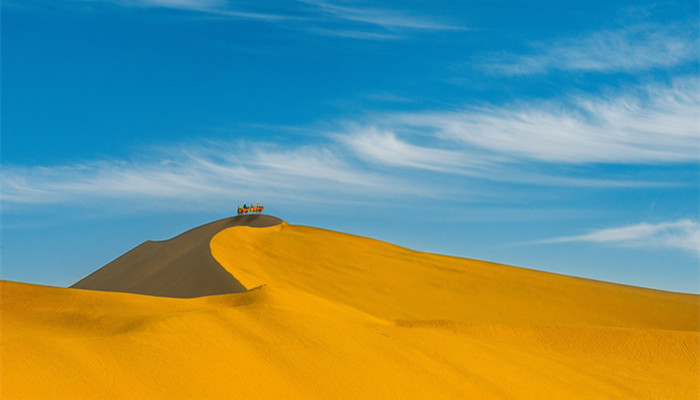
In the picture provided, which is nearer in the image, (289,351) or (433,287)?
(289,351)

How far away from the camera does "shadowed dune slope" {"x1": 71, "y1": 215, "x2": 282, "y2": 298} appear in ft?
54.5

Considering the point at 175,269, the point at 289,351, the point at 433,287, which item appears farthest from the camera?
the point at 433,287

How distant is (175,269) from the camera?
19.8 m

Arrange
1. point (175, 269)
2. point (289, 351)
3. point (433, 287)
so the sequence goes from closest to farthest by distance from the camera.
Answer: point (289, 351), point (175, 269), point (433, 287)

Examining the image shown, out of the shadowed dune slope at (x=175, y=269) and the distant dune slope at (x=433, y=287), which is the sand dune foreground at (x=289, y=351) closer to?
the shadowed dune slope at (x=175, y=269)

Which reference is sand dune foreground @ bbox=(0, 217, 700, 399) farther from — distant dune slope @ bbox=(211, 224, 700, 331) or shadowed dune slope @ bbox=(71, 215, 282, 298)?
distant dune slope @ bbox=(211, 224, 700, 331)

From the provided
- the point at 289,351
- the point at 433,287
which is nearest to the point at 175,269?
the point at 433,287

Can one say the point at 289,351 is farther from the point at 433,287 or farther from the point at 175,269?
the point at 433,287

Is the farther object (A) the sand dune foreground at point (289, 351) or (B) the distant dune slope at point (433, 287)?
(B) the distant dune slope at point (433, 287)

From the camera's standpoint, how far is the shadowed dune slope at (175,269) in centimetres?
1661

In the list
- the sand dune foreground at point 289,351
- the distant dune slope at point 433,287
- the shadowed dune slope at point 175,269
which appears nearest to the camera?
the sand dune foreground at point 289,351

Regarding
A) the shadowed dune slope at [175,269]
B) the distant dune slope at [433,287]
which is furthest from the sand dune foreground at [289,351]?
the distant dune slope at [433,287]

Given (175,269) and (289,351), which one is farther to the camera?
(175,269)

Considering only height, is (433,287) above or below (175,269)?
below
